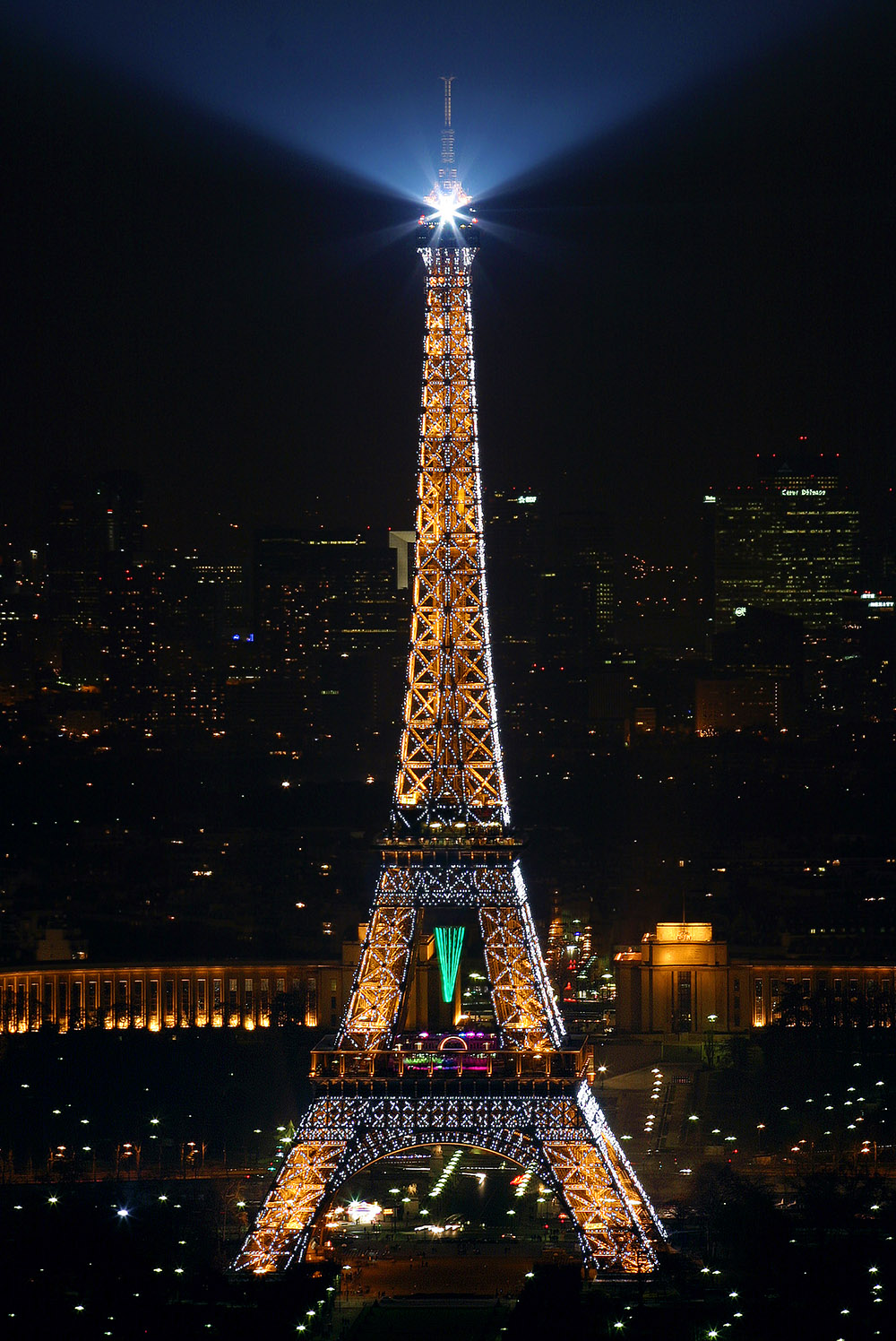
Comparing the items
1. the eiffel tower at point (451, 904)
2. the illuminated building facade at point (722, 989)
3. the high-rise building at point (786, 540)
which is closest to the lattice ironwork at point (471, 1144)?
the eiffel tower at point (451, 904)

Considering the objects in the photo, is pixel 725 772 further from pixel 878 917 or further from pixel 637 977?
pixel 637 977

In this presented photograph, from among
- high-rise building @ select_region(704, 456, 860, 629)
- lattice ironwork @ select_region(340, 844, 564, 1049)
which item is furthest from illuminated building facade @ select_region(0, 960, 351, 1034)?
high-rise building @ select_region(704, 456, 860, 629)

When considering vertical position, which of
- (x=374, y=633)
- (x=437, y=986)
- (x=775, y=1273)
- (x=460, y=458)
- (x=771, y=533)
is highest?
(x=771, y=533)

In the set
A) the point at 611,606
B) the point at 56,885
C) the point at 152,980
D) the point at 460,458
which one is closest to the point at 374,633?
the point at 611,606

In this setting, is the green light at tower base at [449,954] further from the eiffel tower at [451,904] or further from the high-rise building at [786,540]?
the high-rise building at [786,540]

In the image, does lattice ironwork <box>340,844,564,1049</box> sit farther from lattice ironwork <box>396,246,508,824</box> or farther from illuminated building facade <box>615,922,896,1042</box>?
illuminated building facade <box>615,922,896,1042</box>

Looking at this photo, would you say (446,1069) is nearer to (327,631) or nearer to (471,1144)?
(471,1144)
